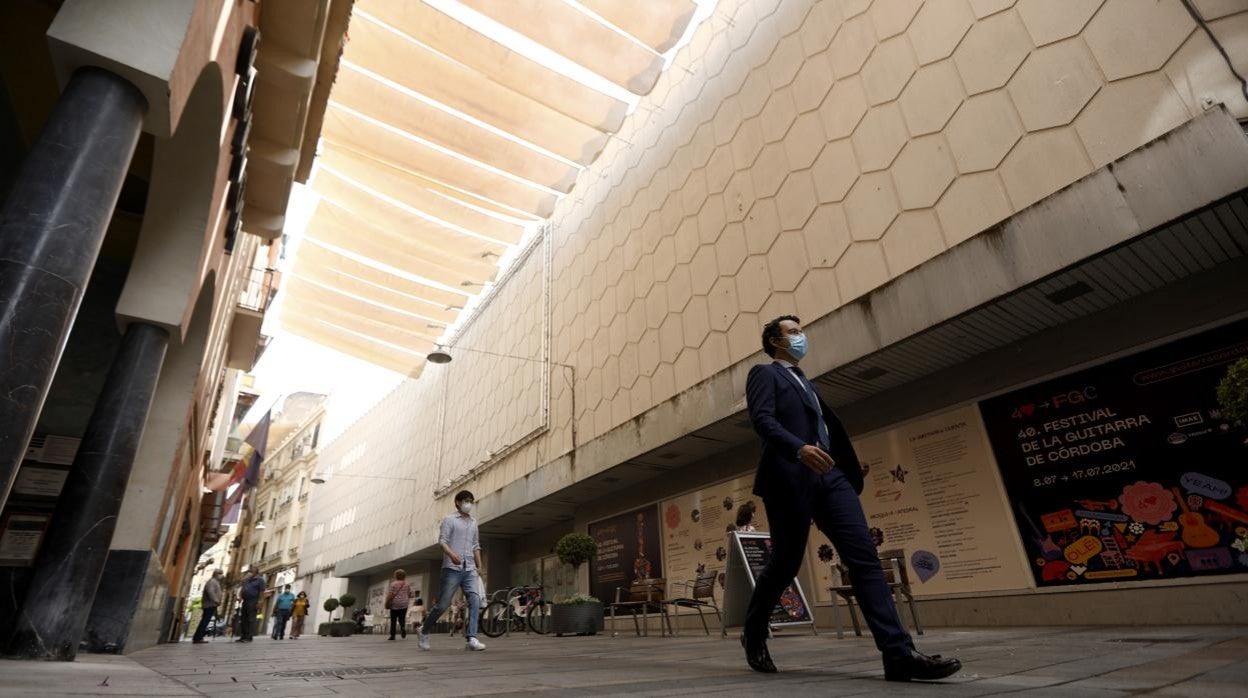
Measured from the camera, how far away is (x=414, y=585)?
802 inches

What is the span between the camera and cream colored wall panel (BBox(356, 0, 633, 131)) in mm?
9883

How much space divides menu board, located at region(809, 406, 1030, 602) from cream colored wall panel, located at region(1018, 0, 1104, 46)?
133 inches

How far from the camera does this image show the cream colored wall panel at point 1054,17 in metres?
5.14

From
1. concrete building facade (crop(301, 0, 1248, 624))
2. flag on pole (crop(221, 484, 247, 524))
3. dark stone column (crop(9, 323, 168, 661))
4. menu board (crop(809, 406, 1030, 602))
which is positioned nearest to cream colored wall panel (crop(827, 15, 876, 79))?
concrete building facade (crop(301, 0, 1248, 624))

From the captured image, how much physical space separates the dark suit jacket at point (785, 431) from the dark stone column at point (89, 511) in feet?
12.7

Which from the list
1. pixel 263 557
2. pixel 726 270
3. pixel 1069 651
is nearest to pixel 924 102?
pixel 726 270

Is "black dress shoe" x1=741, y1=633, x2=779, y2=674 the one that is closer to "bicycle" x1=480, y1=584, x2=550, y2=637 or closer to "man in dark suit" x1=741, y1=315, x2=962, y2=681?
"man in dark suit" x1=741, y1=315, x2=962, y2=681

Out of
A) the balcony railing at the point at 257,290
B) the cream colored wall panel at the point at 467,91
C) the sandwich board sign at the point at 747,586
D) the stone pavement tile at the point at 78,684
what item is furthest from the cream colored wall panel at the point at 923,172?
the balcony railing at the point at 257,290

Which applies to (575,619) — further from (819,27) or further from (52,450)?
(819,27)

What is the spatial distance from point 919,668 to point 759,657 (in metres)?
0.71

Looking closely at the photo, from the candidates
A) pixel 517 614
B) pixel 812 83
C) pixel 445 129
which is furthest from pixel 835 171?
pixel 517 614

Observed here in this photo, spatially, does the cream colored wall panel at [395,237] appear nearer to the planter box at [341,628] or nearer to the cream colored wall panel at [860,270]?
the cream colored wall panel at [860,270]

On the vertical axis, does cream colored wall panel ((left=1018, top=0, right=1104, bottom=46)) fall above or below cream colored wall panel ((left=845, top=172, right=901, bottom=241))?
above

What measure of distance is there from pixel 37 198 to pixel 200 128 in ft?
8.03
